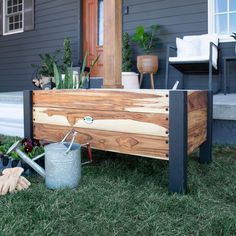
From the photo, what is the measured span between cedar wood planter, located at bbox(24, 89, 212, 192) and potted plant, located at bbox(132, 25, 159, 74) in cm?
255

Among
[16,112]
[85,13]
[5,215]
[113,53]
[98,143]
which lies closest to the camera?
[5,215]

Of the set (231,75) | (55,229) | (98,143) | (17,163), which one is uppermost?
(231,75)

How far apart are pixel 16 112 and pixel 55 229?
8.24ft

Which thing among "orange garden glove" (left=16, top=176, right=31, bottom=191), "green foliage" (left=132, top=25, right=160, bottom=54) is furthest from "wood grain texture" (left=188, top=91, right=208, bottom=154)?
"green foliage" (left=132, top=25, right=160, bottom=54)

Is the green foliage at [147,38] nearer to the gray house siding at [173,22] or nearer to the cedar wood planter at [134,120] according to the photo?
the gray house siding at [173,22]

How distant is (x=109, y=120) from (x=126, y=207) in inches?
24.8

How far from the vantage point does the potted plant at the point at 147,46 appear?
4808mm

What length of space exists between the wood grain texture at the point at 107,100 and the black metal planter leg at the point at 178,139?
7 centimetres

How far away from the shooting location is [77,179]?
195 centimetres

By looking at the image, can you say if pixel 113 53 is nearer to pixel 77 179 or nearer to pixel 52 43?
A: pixel 77 179

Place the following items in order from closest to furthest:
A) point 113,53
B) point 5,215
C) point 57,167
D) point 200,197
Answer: point 5,215
point 200,197
point 57,167
point 113,53

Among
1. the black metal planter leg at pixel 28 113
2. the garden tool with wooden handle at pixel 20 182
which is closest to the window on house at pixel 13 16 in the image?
the black metal planter leg at pixel 28 113

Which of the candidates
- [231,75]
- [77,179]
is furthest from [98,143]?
[231,75]

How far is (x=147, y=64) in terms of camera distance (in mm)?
4797
